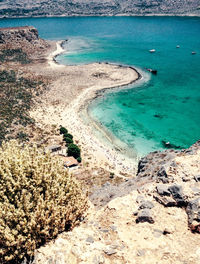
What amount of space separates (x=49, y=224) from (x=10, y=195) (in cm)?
412

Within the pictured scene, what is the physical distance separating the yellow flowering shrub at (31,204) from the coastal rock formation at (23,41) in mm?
131794

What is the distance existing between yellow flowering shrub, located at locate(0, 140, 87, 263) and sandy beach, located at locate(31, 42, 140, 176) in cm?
3060

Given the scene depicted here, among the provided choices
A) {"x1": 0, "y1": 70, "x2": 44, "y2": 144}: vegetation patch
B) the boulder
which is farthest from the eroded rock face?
{"x1": 0, "y1": 70, "x2": 44, "y2": 144}: vegetation patch

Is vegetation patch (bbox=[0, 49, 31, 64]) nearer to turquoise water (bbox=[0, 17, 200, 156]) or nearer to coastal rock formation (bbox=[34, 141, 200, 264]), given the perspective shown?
turquoise water (bbox=[0, 17, 200, 156])

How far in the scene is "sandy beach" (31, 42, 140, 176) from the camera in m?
53.2

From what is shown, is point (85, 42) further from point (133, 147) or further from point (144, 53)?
point (133, 147)

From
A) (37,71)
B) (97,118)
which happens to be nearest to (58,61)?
(37,71)

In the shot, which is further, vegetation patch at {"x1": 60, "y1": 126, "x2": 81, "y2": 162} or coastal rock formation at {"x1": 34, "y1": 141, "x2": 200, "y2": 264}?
vegetation patch at {"x1": 60, "y1": 126, "x2": 81, "y2": 162}

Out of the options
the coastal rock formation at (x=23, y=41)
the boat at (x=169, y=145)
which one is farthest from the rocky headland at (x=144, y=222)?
the coastal rock formation at (x=23, y=41)

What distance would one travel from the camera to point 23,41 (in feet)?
466

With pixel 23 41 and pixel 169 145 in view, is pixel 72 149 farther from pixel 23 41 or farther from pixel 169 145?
pixel 23 41

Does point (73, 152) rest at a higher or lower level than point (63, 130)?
lower

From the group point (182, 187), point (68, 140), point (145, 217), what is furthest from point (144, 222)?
point (68, 140)

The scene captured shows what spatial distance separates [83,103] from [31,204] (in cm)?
6743
